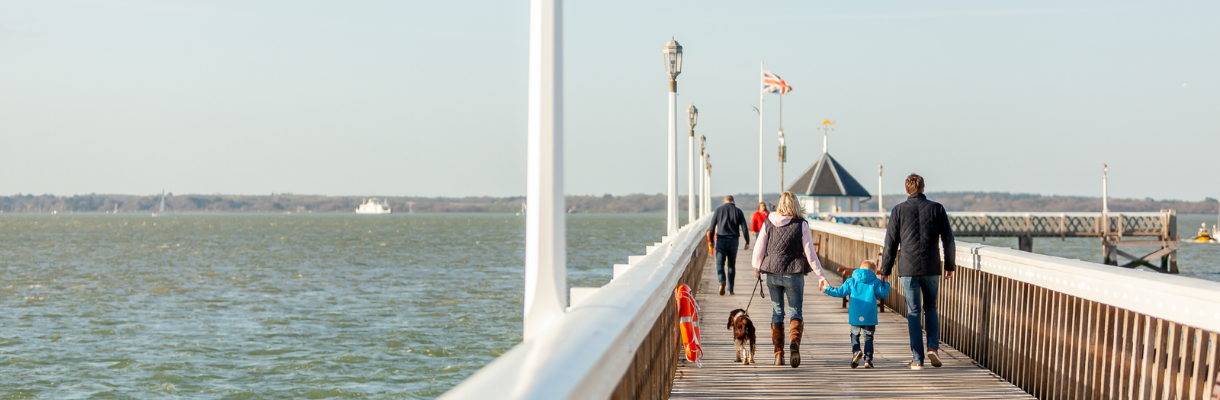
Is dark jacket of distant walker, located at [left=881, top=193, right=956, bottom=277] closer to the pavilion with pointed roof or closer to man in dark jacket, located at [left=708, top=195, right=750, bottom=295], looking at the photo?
man in dark jacket, located at [left=708, top=195, right=750, bottom=295]

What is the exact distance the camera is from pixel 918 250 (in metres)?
8.14

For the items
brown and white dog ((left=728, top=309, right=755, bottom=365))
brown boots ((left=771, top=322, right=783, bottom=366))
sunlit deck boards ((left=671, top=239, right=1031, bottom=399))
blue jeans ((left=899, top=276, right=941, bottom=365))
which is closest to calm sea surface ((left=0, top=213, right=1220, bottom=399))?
sunlit deck boards ((left=671, top=239, right=1031, bottom=399))

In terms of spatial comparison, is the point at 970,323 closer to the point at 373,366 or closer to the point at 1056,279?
the point at 1056,279

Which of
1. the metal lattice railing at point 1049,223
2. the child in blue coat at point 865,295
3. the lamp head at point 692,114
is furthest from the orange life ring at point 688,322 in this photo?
the metal lattice railing at point 1049,223

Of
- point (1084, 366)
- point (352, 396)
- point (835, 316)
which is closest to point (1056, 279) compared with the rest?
point (1084, 366)

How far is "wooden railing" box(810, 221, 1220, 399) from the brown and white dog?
201cm

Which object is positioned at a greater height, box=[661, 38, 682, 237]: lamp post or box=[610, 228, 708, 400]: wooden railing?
box=[661, 38, 682, 237]: lamp post

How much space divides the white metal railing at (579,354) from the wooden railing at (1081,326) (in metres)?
2.75

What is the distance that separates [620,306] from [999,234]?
6195 cm

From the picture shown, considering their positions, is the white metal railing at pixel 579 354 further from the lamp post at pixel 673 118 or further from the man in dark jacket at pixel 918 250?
the lamp post at pixel 673 118

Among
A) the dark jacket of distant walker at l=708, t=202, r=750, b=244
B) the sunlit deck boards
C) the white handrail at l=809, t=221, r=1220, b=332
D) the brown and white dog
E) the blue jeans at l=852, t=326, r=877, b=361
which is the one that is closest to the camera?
the white handrail at l=809, t=221, r=1220, b=332

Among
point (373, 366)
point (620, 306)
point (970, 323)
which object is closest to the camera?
point (620, 306)

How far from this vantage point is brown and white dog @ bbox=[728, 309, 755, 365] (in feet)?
27.9

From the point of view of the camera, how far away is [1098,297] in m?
6.20
